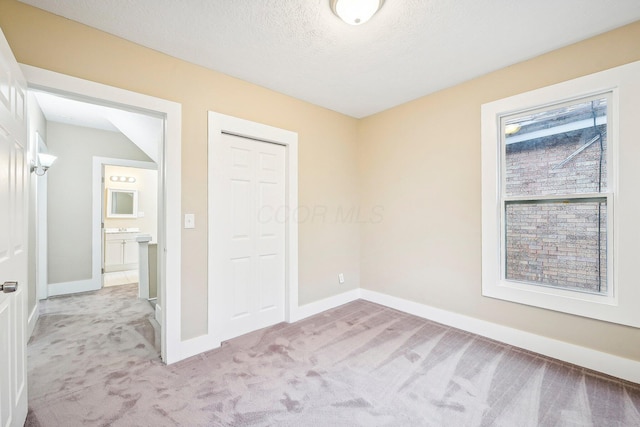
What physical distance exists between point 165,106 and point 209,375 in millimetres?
2194

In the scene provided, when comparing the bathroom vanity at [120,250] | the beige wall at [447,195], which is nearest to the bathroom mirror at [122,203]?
the bathroom vanity at [120,250]

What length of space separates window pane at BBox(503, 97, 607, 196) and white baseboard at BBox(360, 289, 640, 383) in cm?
128

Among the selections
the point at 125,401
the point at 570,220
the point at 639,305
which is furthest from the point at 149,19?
the point at 639,305

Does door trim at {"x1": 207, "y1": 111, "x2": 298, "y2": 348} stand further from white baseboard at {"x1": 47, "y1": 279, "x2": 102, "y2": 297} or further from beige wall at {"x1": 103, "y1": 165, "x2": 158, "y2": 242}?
beige wall at {"x1": 103, "y1": 165, "x2": 158, "y2": 242}

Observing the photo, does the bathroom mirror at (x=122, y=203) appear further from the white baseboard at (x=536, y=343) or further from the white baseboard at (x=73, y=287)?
the white baseboard at (x=536, y=343)

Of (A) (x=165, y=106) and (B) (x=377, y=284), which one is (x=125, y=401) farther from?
(B) (x=377, y=284)

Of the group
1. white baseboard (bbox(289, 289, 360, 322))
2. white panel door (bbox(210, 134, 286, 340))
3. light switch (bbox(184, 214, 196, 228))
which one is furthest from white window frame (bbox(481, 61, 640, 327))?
light switch (bbox(184, 214, 196, 228))

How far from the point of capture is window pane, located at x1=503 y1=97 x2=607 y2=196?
216 centimetres

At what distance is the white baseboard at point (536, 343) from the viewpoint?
78.1 inches

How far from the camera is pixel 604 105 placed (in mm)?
2119

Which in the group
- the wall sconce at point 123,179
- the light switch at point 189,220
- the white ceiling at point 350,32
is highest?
→ the white ceiling at point 350,32

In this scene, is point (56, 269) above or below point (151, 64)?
below

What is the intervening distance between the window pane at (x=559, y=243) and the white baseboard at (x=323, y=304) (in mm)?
1889

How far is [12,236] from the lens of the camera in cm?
140
